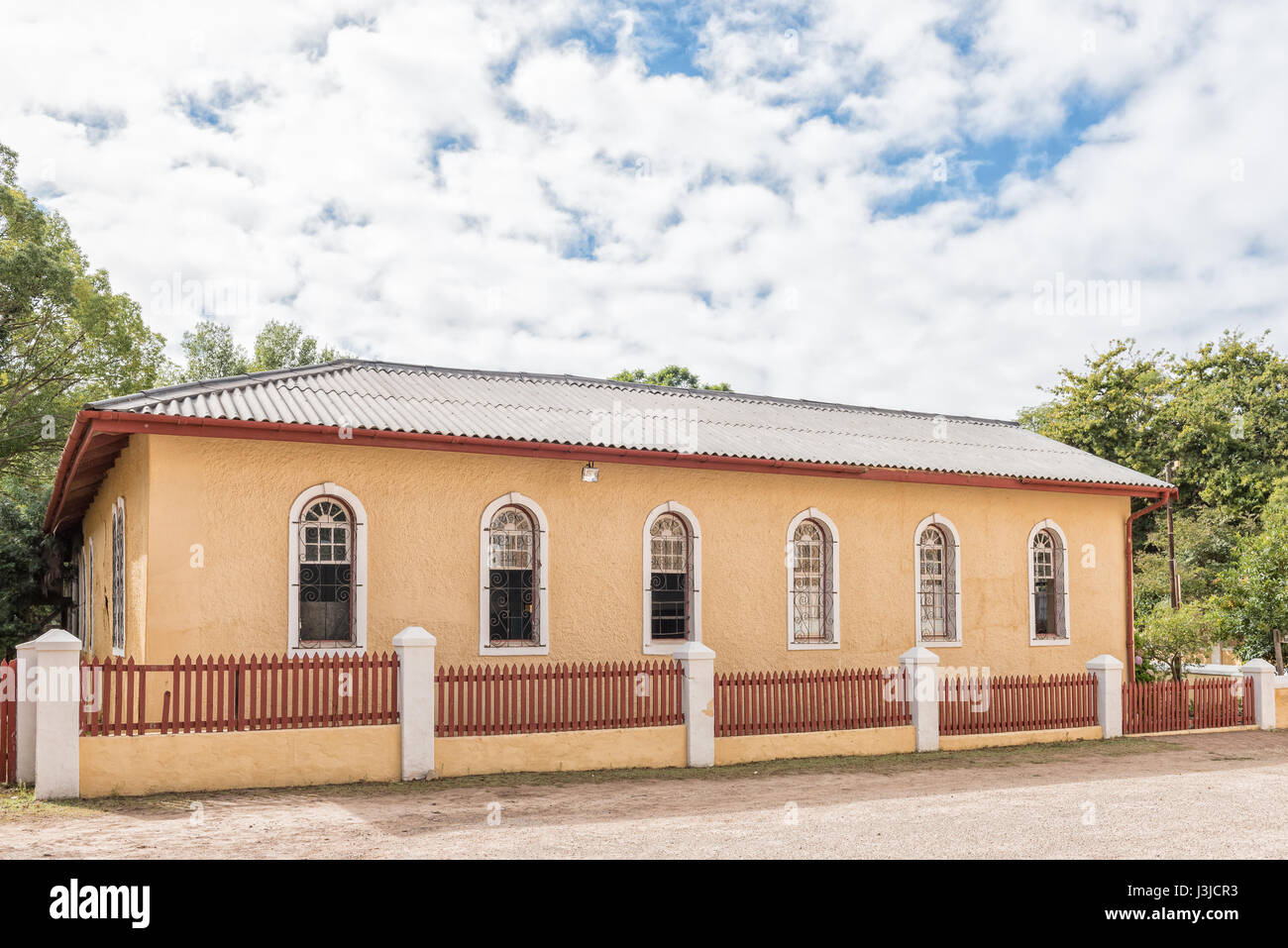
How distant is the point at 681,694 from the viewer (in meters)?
12.3

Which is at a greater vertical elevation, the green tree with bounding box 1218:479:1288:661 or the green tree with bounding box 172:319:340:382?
the green tree with bounding box 172:319:340:382

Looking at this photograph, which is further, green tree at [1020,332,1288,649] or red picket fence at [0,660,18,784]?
green tree at [1020,332,1288,649]

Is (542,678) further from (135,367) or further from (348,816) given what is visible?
(135,367)

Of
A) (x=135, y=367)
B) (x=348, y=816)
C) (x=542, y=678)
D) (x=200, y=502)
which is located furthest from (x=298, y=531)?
(x=135, y=367)

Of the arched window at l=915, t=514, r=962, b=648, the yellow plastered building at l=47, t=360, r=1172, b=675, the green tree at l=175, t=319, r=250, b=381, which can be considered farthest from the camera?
the green tree at l=175, t=319, r=250, b=381

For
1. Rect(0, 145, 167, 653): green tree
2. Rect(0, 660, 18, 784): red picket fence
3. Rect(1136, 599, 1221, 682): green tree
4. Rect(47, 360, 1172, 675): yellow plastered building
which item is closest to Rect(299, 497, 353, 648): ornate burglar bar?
Rect(47, 360, 1172, 675): yellow plastered building

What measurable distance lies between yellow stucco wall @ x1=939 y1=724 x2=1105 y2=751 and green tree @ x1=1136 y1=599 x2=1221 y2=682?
18.9 feet

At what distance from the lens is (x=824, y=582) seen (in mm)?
15531

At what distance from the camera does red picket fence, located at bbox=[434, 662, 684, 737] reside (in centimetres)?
1116

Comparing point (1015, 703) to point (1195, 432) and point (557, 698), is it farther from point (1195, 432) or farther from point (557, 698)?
point (1195, 432)

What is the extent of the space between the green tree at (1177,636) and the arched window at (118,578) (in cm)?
1699

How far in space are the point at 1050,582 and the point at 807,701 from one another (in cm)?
668

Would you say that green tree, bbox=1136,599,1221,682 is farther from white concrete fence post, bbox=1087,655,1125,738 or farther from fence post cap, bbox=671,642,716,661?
fence post cap, bbox=671,642,716,661

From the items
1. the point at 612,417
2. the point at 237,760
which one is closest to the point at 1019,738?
the point at 612,417
